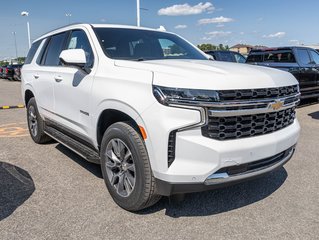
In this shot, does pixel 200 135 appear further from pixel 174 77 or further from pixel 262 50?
pixel 262 50

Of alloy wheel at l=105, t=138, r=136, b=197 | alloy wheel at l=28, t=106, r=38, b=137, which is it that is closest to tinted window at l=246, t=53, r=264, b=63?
alloy wheel at l=28, t=106, r=38, b=137

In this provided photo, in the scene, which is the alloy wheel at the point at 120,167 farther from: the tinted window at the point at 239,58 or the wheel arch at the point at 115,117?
the tinted window at the point at 239,58

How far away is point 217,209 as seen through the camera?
321cm

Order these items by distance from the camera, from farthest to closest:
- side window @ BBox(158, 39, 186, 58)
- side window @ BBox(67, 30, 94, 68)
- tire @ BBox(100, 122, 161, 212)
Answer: side window @ BBox(158, 39, 186, 58)
side window @ BBox(67, 30, 94, 68)
tire @ BBox(100, 122, 161, 212)

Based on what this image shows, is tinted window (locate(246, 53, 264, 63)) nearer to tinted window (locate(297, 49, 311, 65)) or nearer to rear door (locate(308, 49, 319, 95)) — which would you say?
tinted window (locate(297, 49, 311, 65))

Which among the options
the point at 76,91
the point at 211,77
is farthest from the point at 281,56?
the point at 211,77

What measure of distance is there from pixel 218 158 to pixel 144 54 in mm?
1851

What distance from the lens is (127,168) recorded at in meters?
3.07

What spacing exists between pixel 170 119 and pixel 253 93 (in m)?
0.76

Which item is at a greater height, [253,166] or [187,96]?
[187,96]

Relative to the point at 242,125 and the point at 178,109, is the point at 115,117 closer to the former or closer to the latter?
the point at 178,109

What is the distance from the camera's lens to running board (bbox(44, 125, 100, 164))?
3611mm

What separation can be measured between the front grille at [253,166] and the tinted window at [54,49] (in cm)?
302

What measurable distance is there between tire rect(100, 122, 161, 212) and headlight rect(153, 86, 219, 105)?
0.51m
